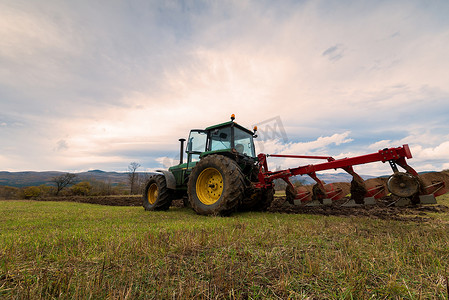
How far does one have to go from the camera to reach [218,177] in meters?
5.05

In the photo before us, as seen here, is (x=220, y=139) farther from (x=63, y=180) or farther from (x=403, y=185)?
(x=63, y=180)

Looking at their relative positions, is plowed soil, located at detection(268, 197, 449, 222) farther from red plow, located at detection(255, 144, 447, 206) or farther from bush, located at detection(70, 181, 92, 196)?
bush, located at detection(70, 181, 92, 196)

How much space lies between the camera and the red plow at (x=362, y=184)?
4297 millimetres

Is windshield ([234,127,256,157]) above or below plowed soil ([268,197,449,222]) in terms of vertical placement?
above

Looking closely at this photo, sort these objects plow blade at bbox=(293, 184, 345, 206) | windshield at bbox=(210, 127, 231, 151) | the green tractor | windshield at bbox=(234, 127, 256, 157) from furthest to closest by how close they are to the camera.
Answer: plow blade at bbox=(293, 184, 345, 206)
windshield at bbox=(234, 127, 256, 157)
windshield at bbox=(210, 127, 231, 151)
the green tractor

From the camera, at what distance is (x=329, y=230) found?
2.54 meters

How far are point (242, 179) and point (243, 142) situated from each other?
1.67 metres

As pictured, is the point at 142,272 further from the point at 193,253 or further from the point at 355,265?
the point at 355,265

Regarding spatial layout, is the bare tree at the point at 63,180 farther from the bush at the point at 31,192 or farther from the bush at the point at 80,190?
the bush at the point at 80,190

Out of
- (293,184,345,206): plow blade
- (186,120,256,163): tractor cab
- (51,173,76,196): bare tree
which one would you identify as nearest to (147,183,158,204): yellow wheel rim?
(186,120,256,163): tractor cab

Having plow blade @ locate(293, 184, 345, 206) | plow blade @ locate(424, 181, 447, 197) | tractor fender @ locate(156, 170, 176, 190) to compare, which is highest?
tractor fender @ locate(156, 170, 176, 190)

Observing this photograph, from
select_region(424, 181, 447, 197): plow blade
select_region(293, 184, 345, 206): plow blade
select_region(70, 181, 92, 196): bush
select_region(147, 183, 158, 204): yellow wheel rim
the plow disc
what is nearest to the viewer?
the plow disc

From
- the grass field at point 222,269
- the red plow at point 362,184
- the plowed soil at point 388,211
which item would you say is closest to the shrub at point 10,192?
the red plow at point 362,184

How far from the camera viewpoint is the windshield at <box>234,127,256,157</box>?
5.66m
